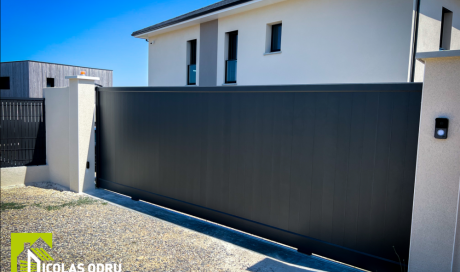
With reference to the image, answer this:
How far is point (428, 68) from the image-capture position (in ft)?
9.66

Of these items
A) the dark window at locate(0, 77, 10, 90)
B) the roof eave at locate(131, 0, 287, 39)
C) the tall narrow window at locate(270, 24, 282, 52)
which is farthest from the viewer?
the dark window at locate(0, 77, 10, 90)

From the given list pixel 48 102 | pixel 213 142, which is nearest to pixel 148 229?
pixel 213 142

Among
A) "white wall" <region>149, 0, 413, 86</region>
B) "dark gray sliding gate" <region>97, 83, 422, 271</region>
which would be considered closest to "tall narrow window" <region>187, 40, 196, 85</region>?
"white wall" <region>149, 0, 413, 86</region>

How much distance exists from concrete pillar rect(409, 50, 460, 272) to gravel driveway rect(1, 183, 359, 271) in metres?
0.99

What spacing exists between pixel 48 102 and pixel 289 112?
20.4ft

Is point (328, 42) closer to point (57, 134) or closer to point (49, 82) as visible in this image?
point (57, 134)

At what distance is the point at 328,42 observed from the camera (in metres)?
8.75

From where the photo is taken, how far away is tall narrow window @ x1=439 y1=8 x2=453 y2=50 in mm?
8827

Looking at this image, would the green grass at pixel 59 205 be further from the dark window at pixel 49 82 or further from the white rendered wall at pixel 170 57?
the dark window at pixel 49 82

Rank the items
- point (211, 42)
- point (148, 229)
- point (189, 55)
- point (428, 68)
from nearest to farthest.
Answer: point (428, 68), point (148, 229), point (211, 42), point (189, 55)

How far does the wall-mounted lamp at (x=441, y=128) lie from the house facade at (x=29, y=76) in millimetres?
34557

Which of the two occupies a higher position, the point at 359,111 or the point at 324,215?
the point at 359,111

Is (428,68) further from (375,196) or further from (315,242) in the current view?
(315,242)

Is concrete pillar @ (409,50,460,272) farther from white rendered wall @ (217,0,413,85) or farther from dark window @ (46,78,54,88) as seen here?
dark window @ (46,78,54,88)
